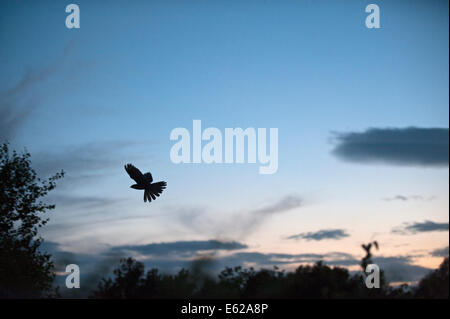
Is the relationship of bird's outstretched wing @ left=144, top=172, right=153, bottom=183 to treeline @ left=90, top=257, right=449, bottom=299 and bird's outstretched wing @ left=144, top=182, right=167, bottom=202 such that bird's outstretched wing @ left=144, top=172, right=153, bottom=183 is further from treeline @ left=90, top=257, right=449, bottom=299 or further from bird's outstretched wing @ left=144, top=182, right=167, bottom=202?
treeline @ left=90, top=257, right=449, bottom=299

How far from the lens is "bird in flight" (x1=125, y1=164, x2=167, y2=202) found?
Answer: 570 inches

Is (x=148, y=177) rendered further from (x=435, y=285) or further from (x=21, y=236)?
(x=435, y=285)

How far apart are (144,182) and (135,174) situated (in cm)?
36

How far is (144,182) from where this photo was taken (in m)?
14.6

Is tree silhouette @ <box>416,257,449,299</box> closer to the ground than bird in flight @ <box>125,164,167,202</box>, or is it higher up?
closer to the ground

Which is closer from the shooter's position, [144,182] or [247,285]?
[144,182]

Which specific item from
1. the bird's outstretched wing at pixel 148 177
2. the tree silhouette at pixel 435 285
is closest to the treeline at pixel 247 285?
the tree silhouette at pixel 435 285

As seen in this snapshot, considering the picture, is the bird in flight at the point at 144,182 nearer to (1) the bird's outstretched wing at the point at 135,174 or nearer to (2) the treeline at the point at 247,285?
(1) the bird's outstretched wing at the point at 135,174

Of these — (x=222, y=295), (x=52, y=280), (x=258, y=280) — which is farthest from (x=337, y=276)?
(x=52, y=280)

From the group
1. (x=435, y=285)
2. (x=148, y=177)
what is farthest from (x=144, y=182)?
(x=435, y=285)

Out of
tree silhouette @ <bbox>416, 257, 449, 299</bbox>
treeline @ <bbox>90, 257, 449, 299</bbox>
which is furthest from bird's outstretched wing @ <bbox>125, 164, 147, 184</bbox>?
tree silhouette @ <bbox>416, 257, 449, 299</bbox>
